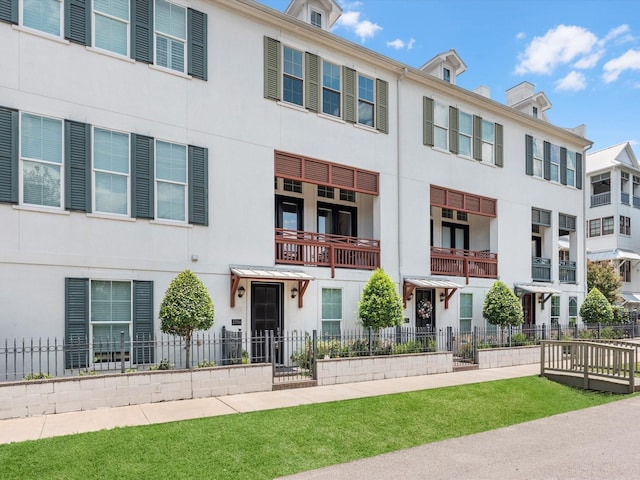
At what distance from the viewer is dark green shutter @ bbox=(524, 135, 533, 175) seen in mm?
21859

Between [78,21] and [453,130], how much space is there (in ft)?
43.4

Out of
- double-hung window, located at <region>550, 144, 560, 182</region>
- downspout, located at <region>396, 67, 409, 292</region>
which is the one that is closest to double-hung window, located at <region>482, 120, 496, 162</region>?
double-hung window, located at <region>550, 144, 560, 182</region>

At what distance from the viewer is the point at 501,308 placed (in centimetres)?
1805

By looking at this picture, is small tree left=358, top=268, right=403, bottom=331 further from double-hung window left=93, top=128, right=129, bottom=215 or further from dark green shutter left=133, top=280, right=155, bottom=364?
double-hung window left=93, top=128, right=129, bottom=215

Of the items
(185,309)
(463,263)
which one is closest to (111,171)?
(185,309)

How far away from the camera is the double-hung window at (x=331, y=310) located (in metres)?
15.2

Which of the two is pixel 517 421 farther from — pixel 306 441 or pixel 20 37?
pixel 20 37

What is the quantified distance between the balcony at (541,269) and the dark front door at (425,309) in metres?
6.17

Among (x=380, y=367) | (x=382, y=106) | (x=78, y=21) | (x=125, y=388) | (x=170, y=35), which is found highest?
(x=170, y=35)

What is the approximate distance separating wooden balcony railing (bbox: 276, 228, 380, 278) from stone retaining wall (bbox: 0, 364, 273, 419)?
426 centimetres

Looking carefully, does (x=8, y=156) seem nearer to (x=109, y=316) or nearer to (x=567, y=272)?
(x=109, y=316)

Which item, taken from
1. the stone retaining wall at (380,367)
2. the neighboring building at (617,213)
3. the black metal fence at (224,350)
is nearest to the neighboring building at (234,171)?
the black metal fence at (224,350)

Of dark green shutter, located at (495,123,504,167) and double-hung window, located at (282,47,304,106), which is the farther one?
dark green shutter, located at (495,123,504,167)

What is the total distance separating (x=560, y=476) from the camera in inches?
249
